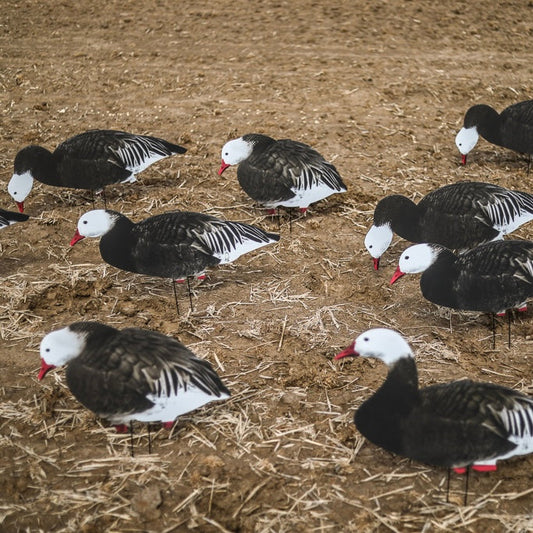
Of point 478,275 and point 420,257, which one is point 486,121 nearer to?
point 420,257

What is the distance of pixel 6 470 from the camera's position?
4258 mm

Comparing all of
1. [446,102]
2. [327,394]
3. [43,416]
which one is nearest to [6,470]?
[43,416]

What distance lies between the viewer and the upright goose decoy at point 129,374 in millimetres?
4281

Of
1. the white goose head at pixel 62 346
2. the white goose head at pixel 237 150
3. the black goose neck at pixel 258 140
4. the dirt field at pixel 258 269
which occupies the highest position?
the black goose neck at pixel 258 140

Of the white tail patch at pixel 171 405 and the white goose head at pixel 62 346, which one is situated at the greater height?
the white goose head at pixel 62 346

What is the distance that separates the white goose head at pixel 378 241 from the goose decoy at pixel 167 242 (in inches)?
41.7

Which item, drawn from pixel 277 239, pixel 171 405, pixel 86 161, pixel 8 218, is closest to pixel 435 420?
pixel 171 405

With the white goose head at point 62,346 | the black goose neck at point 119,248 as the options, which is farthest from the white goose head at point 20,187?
the white goose head at point 62,346

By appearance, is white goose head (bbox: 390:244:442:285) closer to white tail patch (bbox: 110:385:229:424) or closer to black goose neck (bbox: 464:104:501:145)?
white tail patch (bbox: 110:385:229:424)

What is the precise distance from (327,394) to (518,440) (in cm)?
133

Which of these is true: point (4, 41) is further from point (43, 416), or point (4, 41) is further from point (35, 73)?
point (43, 416)

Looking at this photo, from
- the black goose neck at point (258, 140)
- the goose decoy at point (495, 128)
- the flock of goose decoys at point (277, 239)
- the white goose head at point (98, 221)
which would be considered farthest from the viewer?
the goose decoy at point (495, 128)

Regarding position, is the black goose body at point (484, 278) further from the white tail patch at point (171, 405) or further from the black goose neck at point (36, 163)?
the black goose neck at point (36, 163)

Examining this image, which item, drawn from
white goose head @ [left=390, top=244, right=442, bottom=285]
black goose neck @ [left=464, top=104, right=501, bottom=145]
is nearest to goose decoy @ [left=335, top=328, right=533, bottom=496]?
white goose head @ [left=390, top=244, right=442, bottom=285]
